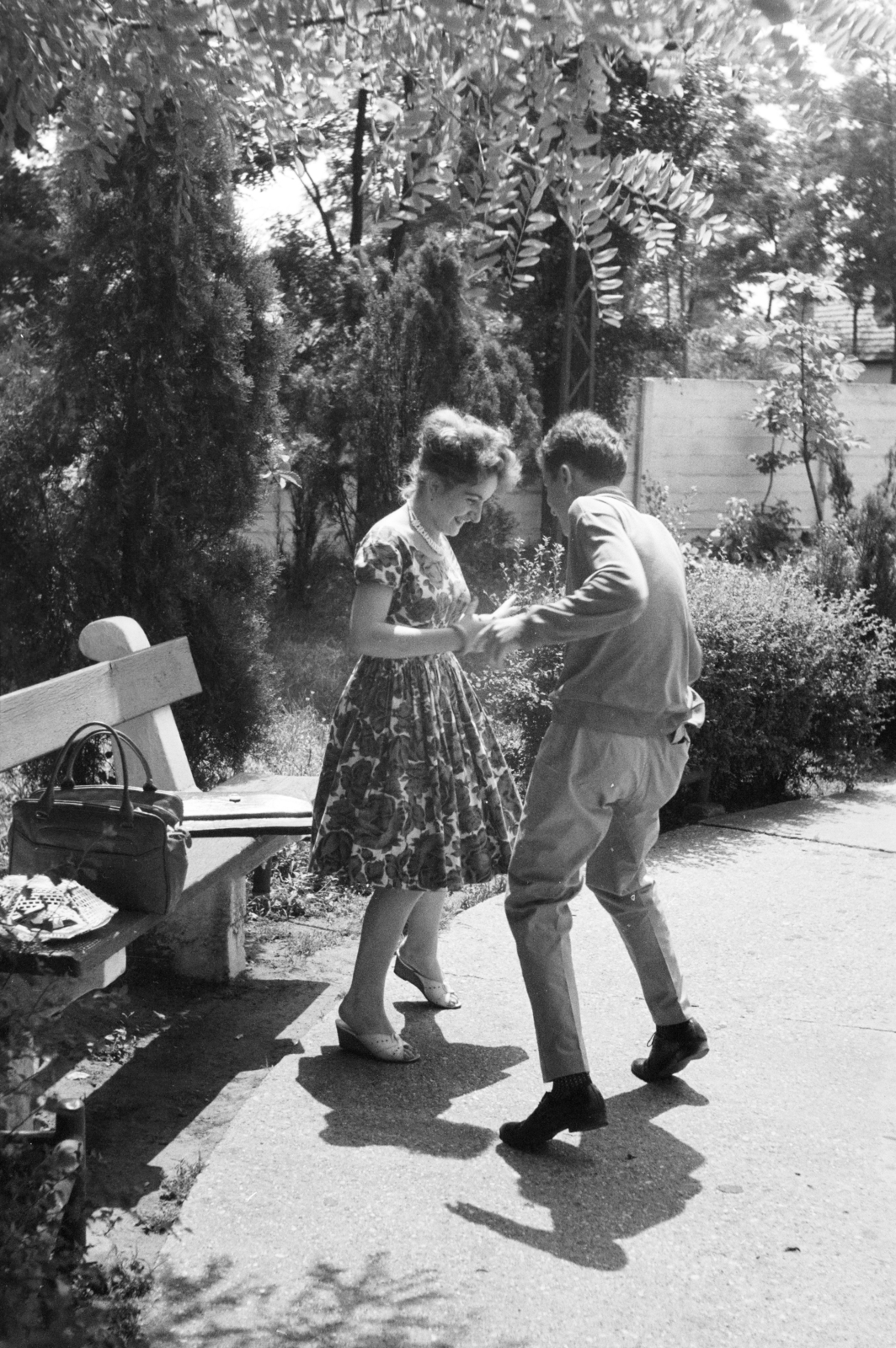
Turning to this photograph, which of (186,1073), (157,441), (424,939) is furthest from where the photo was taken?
(157,441)

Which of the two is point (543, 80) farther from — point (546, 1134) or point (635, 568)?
point (546, 1134)

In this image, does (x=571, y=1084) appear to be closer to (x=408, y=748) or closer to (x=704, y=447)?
(x=408, y=748)

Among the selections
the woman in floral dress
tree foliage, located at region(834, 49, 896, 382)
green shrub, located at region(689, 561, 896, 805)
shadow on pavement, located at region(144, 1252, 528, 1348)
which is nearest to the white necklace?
the woman in floral dress

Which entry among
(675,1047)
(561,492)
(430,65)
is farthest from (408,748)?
(430,65)

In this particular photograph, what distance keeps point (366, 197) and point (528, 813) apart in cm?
1368

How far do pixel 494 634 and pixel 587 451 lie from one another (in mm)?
528

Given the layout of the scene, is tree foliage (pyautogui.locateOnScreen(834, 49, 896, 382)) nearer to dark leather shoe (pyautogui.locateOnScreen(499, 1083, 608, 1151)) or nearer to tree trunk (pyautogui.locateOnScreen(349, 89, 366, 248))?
tree trunk (pyautogui.locateOnScreen(349, 89, 366, 248))

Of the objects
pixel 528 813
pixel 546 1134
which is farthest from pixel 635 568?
pixel 546 1134

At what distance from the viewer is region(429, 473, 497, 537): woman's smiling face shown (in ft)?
13.1

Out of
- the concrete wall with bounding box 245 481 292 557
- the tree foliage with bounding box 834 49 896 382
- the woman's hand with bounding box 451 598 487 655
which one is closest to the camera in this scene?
the woman's hand with bounding box 451 598 487 655

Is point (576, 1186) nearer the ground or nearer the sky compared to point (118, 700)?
nearer the ground

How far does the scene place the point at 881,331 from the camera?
32.5 meters

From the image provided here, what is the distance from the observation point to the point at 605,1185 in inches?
130

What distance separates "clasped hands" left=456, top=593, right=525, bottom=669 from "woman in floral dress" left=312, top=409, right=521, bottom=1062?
0.03 m
